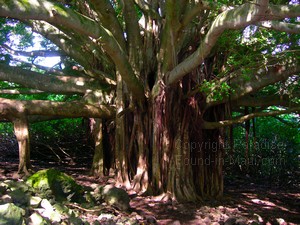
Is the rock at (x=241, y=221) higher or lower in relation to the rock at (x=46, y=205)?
lower

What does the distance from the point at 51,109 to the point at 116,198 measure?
6.61ft

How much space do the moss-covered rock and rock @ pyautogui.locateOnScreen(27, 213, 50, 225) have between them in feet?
3.62

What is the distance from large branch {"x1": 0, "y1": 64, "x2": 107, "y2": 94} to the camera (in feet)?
22.1

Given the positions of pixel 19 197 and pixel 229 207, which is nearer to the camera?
pixel 19 197

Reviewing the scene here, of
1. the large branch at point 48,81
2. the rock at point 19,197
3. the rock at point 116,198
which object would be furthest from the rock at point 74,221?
the large branch at point 48,81

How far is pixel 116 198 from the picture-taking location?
513cm

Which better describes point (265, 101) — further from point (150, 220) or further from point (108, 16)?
point (150, 220)

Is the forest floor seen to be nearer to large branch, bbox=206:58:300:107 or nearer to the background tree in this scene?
the background tree

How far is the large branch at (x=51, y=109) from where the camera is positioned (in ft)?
19.2

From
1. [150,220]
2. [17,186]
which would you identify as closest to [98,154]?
[150,220]

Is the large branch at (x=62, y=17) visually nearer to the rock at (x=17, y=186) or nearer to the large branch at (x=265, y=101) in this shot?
the rock at (x=17, y=186)

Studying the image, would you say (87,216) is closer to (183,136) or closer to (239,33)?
(183,136)

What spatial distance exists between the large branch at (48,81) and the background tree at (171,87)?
0.02m

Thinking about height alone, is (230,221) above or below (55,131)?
below
